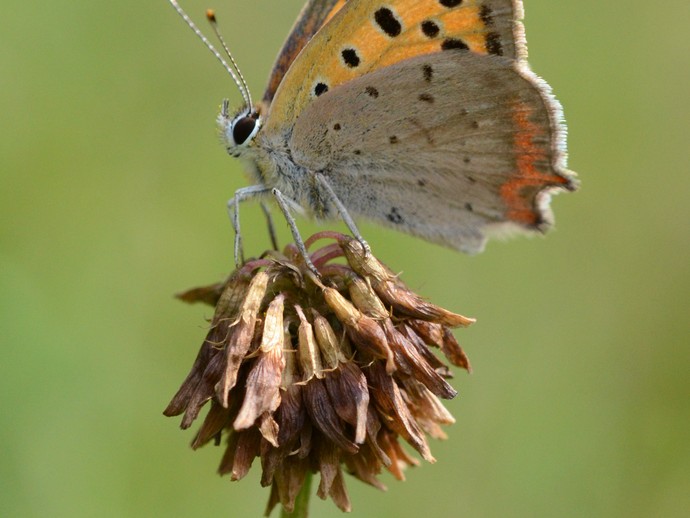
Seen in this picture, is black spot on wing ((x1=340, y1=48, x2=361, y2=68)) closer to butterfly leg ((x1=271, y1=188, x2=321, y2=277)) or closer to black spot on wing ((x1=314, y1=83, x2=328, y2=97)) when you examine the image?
black spot on wing ((x1=314, y1=83, x2=328, y2=97))

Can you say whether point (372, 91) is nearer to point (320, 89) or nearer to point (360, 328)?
point (320, 89)

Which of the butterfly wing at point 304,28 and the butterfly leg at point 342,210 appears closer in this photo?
the butterfly leg at point 342,210

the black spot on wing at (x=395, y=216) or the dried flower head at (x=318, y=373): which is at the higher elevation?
the black spot on wing at (x=395, y=216)

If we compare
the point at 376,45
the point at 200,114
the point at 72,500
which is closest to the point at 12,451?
the point at 72,500

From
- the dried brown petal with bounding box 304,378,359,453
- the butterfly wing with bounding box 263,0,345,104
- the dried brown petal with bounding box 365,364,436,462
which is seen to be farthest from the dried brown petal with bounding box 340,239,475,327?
the butterfly wing with bounding box 263,0,345,104

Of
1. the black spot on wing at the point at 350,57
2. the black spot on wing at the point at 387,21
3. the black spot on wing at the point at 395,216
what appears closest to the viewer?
the black spot on wing at the point at 387,21

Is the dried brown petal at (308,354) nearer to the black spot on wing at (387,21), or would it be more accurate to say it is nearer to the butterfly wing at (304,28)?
the black spot on wing at (387,21)

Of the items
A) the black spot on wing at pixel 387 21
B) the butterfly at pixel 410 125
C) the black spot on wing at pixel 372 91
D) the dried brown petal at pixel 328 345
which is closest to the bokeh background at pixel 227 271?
the butterfly at pixel 410 125

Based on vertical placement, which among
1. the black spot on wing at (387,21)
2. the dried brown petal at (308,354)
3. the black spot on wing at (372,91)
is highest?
the black spot on wing at (387,21)
